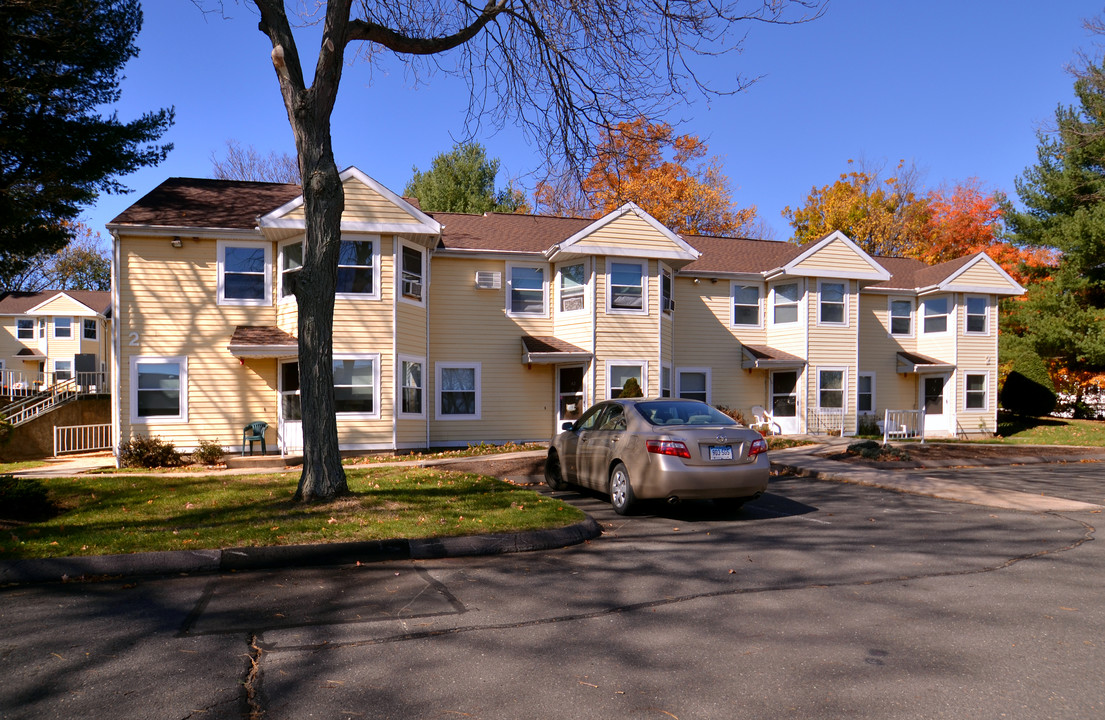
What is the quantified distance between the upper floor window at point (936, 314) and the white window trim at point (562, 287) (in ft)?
47.3

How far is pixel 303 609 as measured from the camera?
17.2 ft

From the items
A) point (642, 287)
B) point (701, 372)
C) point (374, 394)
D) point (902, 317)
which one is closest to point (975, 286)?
point (902, 317)

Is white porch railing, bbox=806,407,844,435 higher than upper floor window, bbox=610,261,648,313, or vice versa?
upper floor window, bbox=610,261,648,313

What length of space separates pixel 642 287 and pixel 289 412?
401 inches

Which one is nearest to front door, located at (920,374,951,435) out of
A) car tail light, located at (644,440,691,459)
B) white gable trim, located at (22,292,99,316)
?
car tail light, located at (644,440,691,459)

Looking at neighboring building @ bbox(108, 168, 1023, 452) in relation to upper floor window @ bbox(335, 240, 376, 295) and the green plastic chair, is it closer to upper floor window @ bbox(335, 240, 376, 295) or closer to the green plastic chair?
upper floor window @ bbox(335, 240, 376, 295)

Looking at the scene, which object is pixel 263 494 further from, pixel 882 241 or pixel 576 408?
pixel 882 241

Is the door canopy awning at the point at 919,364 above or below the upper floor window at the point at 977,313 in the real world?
below

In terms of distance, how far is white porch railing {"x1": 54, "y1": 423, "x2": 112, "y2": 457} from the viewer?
21031mm

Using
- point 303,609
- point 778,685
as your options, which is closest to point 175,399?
point 303,609

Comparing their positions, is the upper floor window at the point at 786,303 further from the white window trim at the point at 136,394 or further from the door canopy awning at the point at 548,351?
the white window trim at the point at 136,394

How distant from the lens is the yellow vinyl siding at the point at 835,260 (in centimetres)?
2323

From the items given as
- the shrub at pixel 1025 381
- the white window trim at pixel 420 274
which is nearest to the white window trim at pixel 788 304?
the white window trim at pixel 420 274

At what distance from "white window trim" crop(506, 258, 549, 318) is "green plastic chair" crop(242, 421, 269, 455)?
A: 7320mm
